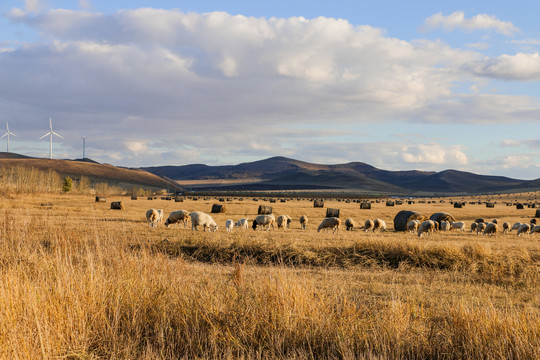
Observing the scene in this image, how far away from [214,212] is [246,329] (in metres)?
38.5

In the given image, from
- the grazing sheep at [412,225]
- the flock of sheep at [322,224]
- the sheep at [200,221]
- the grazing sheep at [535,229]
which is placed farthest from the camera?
the grazing sheep at [535,229]

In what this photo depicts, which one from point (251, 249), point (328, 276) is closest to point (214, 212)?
point (251, 249)

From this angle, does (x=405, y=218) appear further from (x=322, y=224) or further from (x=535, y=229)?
(x=535, y=229)

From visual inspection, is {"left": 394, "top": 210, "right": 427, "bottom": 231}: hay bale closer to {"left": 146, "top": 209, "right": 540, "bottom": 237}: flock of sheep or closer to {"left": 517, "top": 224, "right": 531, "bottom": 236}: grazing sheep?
{"left": 146, "top": 209, "right": 540, "bottom": 237}: flock of sheep

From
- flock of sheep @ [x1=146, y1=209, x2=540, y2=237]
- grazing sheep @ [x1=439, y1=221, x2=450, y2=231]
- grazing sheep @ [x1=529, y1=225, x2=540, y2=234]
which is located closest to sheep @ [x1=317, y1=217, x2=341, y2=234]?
flock of sheep @ [x1=146, y1=209, x2=540, y2=237]

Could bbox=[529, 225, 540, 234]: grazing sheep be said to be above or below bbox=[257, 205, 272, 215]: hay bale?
above

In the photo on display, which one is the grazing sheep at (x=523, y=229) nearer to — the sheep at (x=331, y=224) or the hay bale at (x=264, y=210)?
the sheep at (x=331, y=224)

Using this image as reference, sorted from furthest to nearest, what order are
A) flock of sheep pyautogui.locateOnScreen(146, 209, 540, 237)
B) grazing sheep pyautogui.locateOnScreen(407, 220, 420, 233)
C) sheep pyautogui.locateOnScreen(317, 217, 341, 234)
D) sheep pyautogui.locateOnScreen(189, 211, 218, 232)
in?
grazing sheep pyautogui.locateOnScreen(407, 220, 420, 233) < sheep pyautogui.locateOnScreen(317, 217, 341, 234) < flock of sheep pyautogui.locateOnScreen(146, 209, 540, 237) < sheep pyautogui.locateOnScreen(189, 211, 218, 232)

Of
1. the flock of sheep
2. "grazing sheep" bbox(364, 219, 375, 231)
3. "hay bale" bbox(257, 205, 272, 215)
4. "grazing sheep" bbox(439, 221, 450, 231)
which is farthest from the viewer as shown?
"hay bale" bbox(257, 205, 272, 215)

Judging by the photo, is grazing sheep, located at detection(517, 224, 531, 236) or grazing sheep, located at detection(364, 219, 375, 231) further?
grazing sheep, located at detection(364, 219, 375, 231)

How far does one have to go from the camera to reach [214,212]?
1754 inches

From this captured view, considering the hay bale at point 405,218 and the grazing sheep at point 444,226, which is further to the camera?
the grazing sheep at point 444,226

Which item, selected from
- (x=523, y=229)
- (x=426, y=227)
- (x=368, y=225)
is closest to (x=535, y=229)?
(x=523, y=229)

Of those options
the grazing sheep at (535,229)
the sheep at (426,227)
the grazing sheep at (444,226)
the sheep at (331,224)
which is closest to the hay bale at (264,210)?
the sheep at (331,224)
